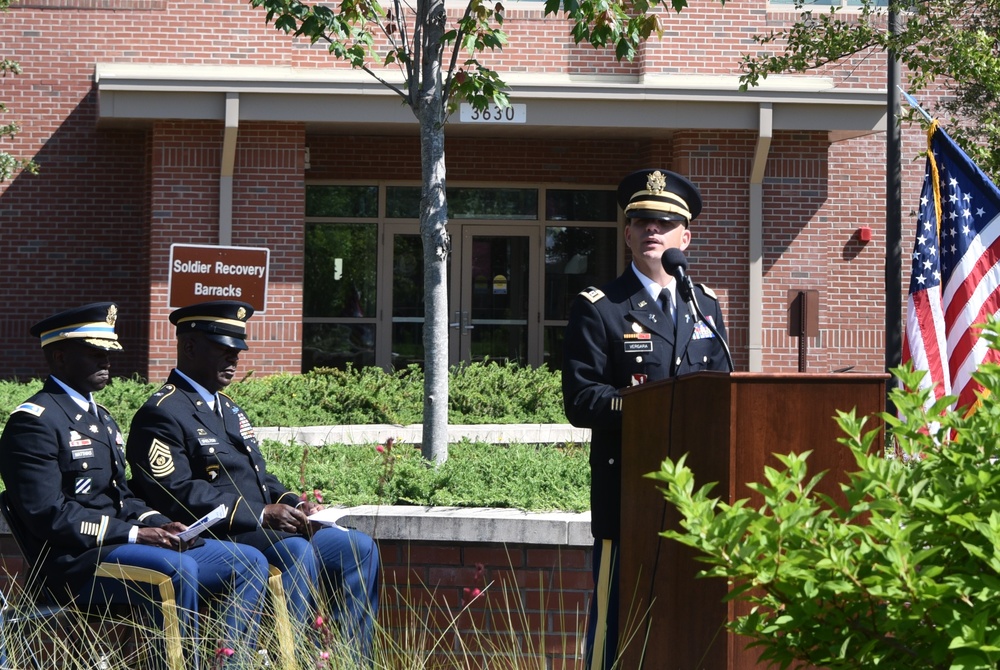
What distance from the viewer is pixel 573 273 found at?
16.9m

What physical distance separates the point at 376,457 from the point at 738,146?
9.13 metres

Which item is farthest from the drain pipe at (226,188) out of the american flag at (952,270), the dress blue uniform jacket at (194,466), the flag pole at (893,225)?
the dress blue uniform jacket at (194,466)

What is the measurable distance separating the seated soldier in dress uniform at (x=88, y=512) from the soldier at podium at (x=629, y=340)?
1.19 metres

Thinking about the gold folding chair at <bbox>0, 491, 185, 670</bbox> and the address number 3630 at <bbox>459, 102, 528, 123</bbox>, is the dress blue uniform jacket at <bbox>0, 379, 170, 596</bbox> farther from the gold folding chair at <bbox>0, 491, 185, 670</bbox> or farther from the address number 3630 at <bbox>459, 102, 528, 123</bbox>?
the address number 3630 at <bbox>459, 102, 528, 123</bbox>

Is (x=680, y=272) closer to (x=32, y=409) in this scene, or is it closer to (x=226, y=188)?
(x=32, y=409)

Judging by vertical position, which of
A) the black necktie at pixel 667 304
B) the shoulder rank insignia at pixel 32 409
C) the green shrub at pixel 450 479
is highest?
the black necktie at pixel 667 304

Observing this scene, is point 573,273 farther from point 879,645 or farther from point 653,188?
point 879,645

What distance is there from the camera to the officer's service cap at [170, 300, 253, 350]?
199 inches

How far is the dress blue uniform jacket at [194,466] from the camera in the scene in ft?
15.6

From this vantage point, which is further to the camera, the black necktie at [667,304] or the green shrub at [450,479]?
the green shrub at [450,479]

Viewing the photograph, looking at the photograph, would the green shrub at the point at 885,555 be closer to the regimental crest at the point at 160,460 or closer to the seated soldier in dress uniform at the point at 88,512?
the seated soldier in dress uniform at the point at 88,512

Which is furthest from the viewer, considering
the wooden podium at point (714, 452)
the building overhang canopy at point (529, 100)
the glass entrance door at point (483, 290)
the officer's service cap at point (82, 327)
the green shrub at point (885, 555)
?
the glass entrance door at point (483, 290)

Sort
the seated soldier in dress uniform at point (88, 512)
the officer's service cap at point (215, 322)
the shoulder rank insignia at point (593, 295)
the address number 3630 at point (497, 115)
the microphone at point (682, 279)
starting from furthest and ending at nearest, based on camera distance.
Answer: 1. the address number 3630 at point (497, 115)
2. the officer's service cap at point (215, 322)
3. the seated soldier in dress uniform at point (88, 512)
4. the shoulder rank insignia at point (593, 295)
5. the microphone at point (682, 279)

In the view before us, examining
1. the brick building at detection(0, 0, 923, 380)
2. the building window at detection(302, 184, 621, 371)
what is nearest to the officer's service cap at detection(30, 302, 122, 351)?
the brick building at detection(0, 0, 923, 380)
